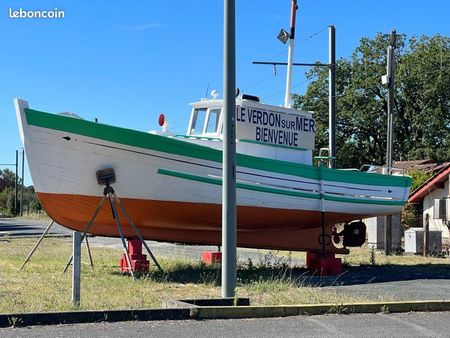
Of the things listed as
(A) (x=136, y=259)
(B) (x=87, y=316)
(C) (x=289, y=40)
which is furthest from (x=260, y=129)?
(B) (x=87, y=316)

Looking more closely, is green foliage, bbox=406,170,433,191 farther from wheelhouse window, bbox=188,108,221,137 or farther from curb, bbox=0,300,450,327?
curb, bbox=0,300,450,327

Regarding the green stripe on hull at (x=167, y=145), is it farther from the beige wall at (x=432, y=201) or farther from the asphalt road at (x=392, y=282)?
the beige wall at (x=432, y=201)

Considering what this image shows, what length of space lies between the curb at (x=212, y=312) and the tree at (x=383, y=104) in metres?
40.0

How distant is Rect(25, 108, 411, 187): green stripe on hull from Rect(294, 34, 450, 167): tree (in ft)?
111

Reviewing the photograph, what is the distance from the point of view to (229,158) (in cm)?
938

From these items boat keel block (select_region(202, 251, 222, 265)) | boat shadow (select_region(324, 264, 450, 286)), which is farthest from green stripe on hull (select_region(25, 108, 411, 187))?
boat keel block (select_region(202, 251, 222, 265))

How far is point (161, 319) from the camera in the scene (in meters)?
8.09

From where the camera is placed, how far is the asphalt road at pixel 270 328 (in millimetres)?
7285

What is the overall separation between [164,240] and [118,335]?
7.46 m

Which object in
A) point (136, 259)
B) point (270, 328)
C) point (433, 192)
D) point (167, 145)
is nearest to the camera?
point (270, 328)

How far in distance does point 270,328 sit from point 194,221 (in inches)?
256

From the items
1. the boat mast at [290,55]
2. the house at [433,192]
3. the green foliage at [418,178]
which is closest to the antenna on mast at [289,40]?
the boat mast at [290,55]

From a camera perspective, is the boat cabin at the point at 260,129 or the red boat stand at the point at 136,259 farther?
the boat cabin at the point at 260,129

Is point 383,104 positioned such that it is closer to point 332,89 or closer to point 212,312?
point 332,89
